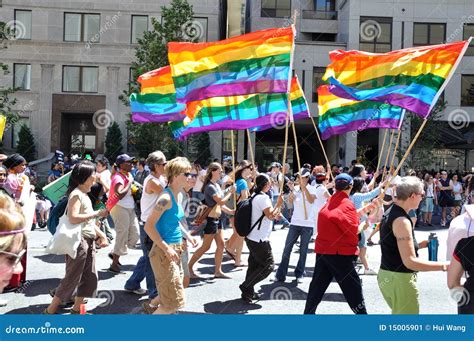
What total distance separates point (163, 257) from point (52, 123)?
27.8 meters

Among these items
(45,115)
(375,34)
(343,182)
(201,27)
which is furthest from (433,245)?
(45,115)

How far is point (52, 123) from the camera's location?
100 feet

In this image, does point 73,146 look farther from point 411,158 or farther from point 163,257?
point 163,257

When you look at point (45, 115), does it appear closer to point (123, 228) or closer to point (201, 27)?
point (201, 27)

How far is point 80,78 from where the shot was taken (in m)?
30.7

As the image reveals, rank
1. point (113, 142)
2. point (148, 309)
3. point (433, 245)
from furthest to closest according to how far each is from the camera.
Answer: point (113, 142) < point (148, 309) < point (433, 245)

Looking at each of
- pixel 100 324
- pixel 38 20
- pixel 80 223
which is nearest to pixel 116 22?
pixel 38 20

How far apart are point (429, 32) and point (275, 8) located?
9.02 m

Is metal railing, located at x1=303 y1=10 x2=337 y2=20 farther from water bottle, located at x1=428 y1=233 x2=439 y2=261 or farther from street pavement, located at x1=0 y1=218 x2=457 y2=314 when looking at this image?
water bottle, located at x1=428 y1=233 x2=439 y2=261

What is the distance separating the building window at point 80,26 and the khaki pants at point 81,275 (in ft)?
88.1

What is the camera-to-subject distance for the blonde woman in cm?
487

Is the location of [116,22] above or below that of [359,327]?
above

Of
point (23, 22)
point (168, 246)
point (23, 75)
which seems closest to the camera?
point (168, 246)

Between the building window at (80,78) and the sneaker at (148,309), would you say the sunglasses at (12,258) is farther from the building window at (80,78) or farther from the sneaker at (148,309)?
the building window at (80,78)
